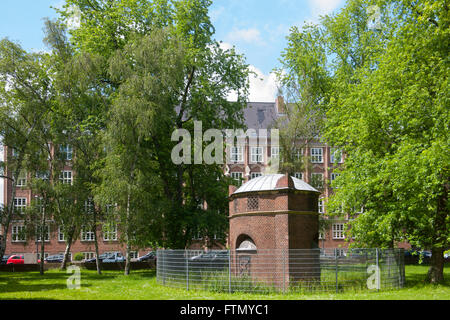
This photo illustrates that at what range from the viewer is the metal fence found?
19281mm

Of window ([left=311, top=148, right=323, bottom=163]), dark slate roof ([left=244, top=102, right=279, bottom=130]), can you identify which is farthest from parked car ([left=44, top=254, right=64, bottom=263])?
window ([left=311, top=148, right=323, bottom=163])

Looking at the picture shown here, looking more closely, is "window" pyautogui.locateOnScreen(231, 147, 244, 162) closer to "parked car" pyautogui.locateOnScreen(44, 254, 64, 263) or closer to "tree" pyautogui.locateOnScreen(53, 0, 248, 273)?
"parked car" pyautogui.locateOnScreen(44, 254, 64, 263)

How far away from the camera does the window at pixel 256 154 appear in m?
69.3

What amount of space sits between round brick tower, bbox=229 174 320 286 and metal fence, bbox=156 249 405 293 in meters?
0.06

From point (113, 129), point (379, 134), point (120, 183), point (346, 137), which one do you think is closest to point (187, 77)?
point (113, 129)

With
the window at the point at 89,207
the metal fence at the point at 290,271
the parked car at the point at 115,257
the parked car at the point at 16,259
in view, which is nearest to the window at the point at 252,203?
the metal fence at the point at 290,271

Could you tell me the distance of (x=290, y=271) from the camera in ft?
66.3

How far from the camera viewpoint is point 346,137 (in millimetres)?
28391

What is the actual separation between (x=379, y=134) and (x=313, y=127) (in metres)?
19.9

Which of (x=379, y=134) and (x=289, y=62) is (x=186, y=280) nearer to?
(x=379, y=134)

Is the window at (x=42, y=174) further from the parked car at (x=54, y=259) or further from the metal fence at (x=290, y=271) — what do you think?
the metal fence at (x=290, y=271)

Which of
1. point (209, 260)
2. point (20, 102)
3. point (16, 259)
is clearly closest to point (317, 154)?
point (16, 259)

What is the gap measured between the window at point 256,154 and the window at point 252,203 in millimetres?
47033

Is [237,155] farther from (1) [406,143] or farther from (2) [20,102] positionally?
(1) [406,143]
